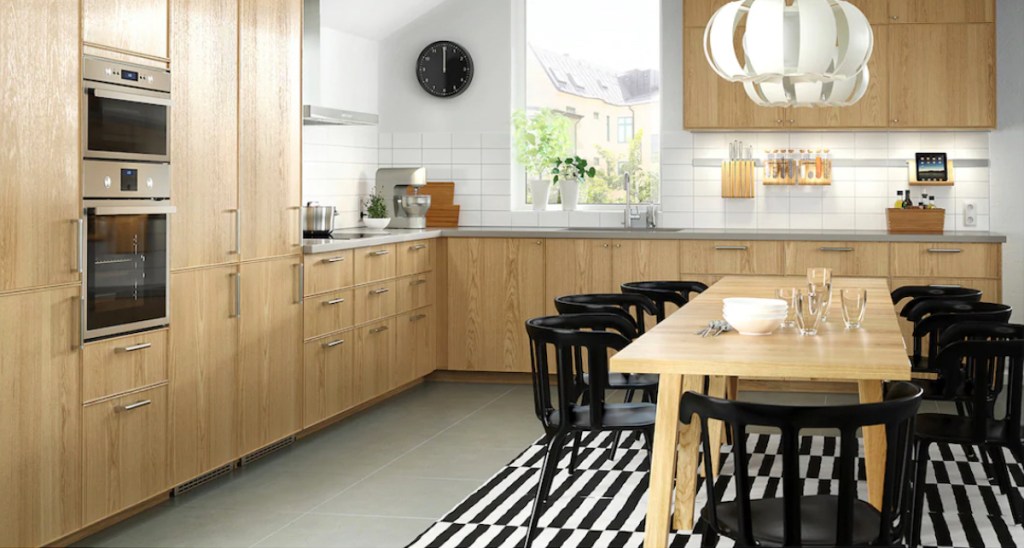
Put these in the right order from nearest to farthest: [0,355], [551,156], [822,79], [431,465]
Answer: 1. [0,355]
2. [822,79]
3. [431,465]
4. [551,156]

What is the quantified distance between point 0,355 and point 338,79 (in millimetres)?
4184

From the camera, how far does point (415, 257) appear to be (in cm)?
656

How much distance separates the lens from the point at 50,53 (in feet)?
11.3

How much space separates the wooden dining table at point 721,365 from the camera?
9.64ft

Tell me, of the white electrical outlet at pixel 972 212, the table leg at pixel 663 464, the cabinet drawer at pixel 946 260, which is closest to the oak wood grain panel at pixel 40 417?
the table leg at pixel 663 464

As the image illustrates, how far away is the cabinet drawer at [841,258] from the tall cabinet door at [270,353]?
3031 mm

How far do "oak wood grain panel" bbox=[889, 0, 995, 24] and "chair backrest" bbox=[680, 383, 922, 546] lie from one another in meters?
4.76

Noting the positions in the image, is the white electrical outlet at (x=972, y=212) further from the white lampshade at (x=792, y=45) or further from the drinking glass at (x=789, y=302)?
the drinking glass at (x=789, y=302)

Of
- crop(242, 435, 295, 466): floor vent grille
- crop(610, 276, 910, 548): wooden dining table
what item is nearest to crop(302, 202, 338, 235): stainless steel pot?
crop(242, 435, 295, 466): floor vent grille

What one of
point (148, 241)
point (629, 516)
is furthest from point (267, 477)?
point (629, 516)

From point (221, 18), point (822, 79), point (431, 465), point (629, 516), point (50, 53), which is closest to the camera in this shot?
point (50, 53)

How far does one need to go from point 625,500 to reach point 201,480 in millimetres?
1695

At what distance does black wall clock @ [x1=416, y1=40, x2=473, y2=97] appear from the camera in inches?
299

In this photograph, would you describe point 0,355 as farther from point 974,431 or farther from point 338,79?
point 338,79
